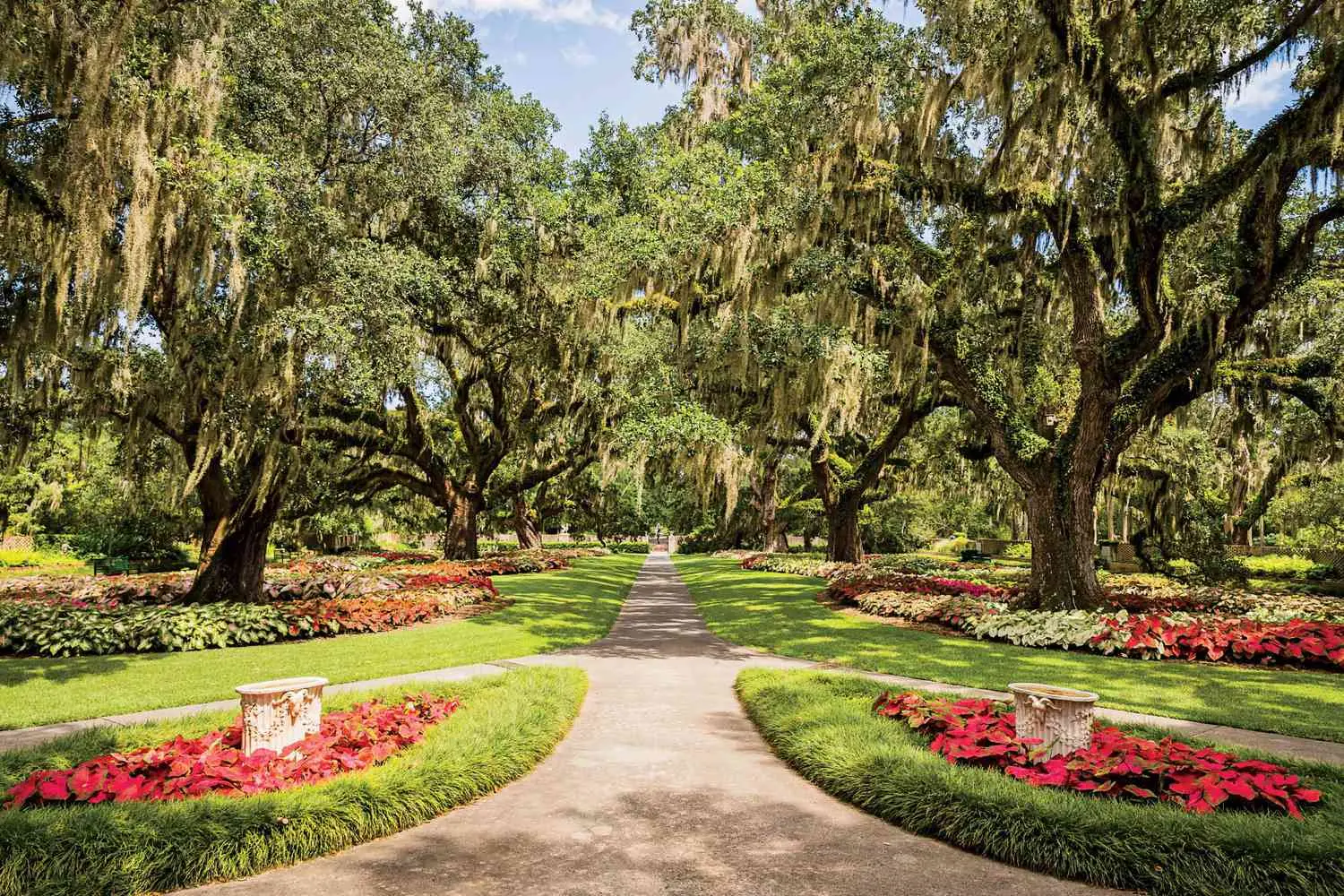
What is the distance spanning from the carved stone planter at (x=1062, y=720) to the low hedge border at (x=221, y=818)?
3692 mm

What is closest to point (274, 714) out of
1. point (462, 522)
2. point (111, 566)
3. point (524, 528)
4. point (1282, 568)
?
point (462, 522)

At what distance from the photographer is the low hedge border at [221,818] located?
333 centimetres

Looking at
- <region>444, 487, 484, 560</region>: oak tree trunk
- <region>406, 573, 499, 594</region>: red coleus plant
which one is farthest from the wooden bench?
<region>406, 573, 499, 594</region>: red coleus plant

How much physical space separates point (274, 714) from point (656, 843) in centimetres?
283

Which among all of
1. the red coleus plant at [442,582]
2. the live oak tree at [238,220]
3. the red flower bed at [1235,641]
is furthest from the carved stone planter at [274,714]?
the red coleus plant at [442,582]

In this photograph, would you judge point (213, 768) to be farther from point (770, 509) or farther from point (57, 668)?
point (770, 509)

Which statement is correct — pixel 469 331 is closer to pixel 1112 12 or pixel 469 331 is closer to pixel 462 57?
pixel 462 57

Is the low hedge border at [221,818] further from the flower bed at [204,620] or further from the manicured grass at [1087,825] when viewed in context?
the flower bed at [204,620]

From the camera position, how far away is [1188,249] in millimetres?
12484

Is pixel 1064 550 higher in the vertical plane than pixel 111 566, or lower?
higher

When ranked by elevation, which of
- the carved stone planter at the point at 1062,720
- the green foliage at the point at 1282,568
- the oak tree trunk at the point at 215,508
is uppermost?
the oak tree trunk at the point at 215,508

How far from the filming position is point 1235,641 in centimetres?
1000

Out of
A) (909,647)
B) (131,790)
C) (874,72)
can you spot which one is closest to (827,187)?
(874,72)

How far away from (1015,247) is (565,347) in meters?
10.7
